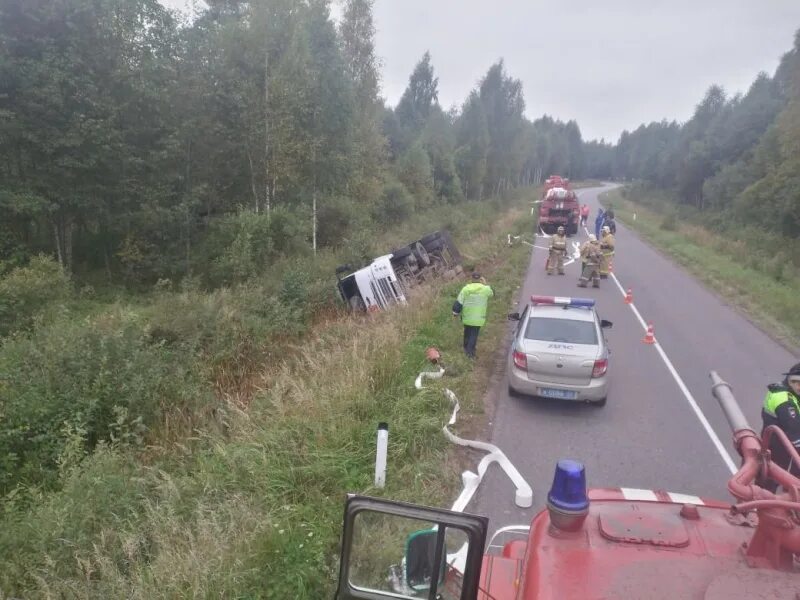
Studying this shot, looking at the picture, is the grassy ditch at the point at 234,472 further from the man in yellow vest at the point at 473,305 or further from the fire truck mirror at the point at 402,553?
the fire truck mirror at the point at 402,553

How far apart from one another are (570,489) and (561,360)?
Answer: 18.0 ft

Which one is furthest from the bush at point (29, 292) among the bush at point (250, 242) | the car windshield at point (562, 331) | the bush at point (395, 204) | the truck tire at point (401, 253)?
the bush at point (395, 204)

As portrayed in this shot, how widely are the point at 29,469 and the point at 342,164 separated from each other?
1673 cm

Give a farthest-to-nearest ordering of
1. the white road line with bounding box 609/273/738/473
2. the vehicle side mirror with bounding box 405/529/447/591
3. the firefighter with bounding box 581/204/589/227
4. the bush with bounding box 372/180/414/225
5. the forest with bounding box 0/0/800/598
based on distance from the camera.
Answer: the firefighter with bounding box 581/204/589/227
the bush with bounding box 372/180/414/225
the white road line with bounding box 609/273/738/473
the forest with bounding box 0/0/800/598
the vehicle side mirror with bounding box 405/529/447/591

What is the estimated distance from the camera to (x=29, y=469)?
7234 millimetres

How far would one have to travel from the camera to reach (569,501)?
2623mm

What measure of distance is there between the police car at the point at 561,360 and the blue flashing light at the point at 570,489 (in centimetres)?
544

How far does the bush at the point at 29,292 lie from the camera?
12.5 m

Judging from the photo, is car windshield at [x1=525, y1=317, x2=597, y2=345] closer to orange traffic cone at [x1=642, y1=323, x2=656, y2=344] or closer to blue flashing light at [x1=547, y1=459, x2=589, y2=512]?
orange traffic cone at [x1=642, y1=323, x2=656, y2=344]

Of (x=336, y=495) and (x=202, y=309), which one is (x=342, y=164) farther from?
(x=336, y=495)

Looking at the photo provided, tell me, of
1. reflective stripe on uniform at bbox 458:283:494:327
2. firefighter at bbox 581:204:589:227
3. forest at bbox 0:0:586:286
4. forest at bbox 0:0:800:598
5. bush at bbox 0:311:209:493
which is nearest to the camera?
forest at bbox 0:0:800:598

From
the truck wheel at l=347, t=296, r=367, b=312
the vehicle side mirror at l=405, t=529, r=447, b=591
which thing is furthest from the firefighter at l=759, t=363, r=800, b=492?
the truck wheel at l=347, t=296, r=367, b=312

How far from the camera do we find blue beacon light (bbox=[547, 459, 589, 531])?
103 inches

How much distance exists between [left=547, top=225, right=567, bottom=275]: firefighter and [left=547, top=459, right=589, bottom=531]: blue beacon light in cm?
1608
